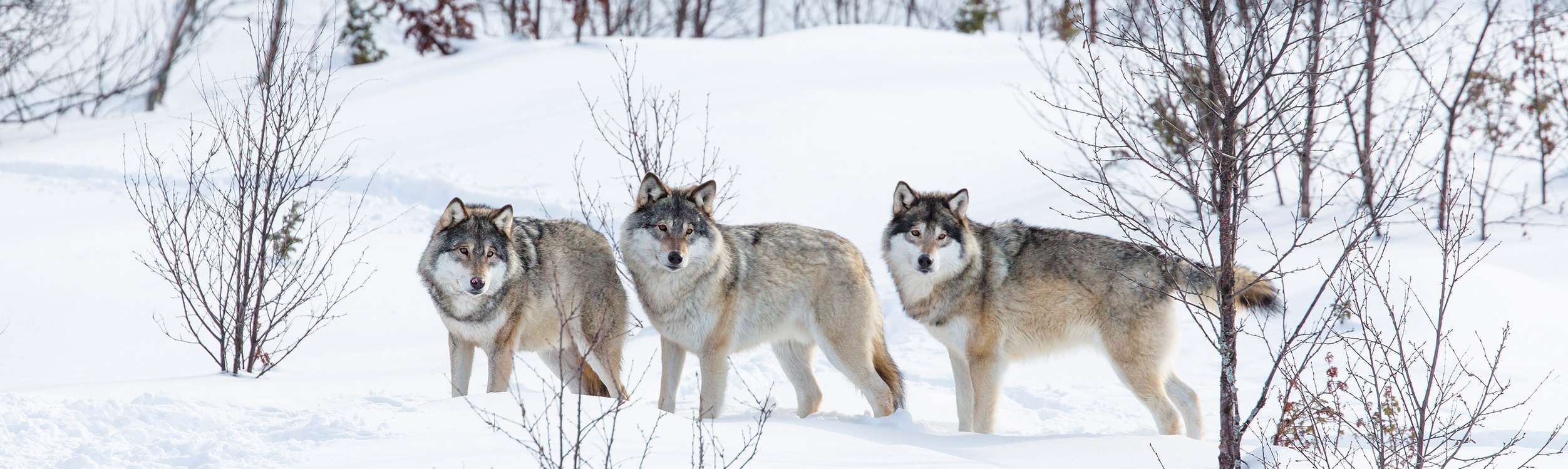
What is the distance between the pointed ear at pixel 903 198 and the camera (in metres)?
7.27

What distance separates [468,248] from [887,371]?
2.63 m

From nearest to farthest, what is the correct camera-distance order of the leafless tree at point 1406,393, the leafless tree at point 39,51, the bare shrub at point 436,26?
the leafless tree at point 1406,393 < the leafless tree at point 39,51 < the bare shrub at point 436,26

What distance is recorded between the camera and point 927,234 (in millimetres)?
7098

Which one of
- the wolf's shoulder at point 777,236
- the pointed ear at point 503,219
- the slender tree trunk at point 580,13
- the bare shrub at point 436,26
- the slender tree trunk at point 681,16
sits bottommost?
the wolf's shoulder at point 777,236

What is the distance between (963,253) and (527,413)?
2793mm

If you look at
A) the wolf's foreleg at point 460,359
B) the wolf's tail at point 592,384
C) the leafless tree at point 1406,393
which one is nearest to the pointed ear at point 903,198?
the wolf's tail at point 592,384

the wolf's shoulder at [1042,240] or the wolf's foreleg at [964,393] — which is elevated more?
the wolf's shoulder at [1042,240]

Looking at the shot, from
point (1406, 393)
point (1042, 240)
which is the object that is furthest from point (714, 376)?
point (1406, 393)

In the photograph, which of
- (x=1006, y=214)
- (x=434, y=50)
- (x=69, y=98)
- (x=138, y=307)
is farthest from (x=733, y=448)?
(x=434, y=50)

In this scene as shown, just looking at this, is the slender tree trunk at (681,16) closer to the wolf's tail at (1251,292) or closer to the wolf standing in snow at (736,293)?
the wolf standing in snow at (736,293)

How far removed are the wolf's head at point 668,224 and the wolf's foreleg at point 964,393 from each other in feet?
5.29

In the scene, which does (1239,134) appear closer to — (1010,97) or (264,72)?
(264,72)

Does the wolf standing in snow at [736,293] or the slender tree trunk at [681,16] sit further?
the slender tree trunk at [681,16]

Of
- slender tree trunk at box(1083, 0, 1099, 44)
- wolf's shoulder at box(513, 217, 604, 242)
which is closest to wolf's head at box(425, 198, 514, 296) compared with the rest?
wolf's shoulder at box(513, 217, 604, 242)
